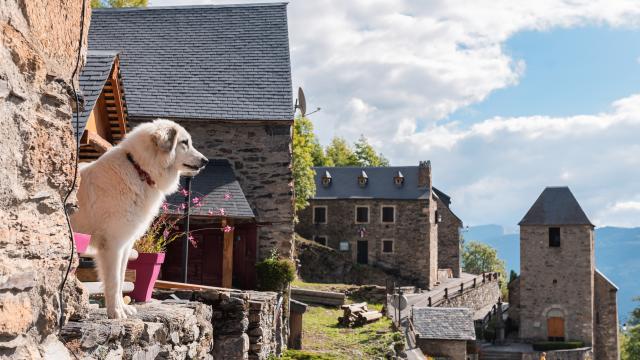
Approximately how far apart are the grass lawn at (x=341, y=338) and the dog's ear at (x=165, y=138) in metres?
8.23

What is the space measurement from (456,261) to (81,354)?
59.5 m

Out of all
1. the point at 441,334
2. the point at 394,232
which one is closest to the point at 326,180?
the point at 394,232

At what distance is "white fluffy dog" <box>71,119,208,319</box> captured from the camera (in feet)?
13.6

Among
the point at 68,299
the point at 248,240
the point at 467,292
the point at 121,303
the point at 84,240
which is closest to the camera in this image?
the point at 68,299

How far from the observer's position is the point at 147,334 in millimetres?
4059

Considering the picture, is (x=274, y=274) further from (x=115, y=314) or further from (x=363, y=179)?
(x=363, y=179)

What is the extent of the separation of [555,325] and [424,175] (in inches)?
556

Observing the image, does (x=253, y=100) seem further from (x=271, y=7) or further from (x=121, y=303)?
(x=121, y=303)

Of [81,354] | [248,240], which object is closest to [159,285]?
[81,354]

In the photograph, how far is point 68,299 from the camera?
2908mm

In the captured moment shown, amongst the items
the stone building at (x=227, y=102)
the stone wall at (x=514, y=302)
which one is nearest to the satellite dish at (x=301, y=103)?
the stone building at (x=227, y=102)

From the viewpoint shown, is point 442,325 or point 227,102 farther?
point 442,325

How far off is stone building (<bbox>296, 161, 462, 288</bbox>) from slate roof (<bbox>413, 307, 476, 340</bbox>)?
14.6m

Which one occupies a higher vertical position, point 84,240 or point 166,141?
point 166,141
